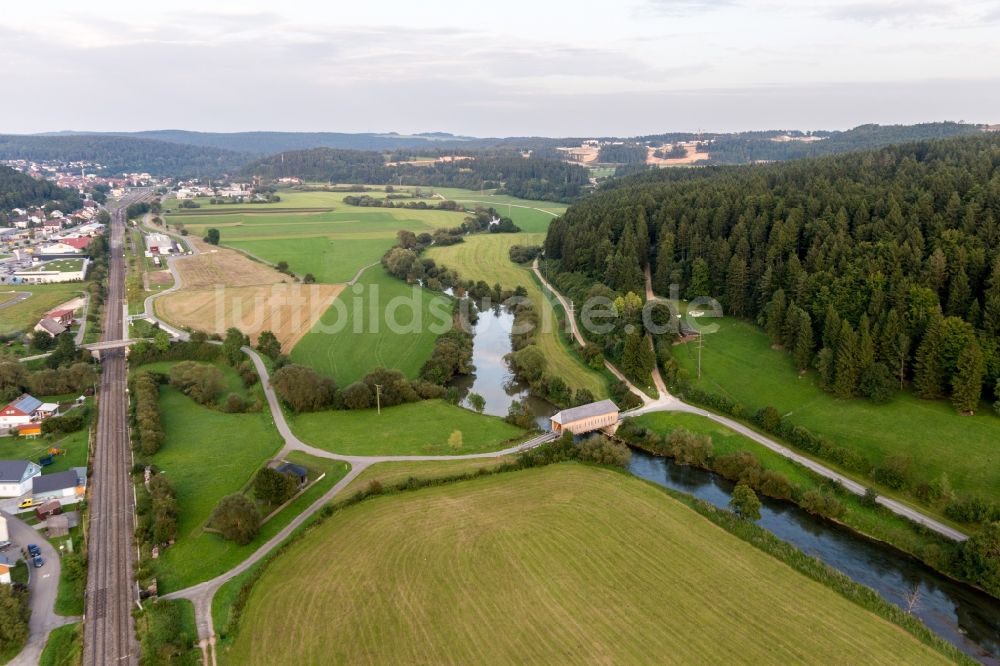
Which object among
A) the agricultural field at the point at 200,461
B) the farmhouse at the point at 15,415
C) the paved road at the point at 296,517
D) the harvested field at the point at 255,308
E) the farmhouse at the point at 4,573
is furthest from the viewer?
the harvested field at the point at 255,308

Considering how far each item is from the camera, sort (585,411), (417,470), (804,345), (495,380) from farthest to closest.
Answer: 1. (495,380)
2. (804,345)
3. (585,411)
4. (417,470)

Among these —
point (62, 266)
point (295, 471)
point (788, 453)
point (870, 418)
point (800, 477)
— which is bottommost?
point (800, 477)

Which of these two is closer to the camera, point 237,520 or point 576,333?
point 237,520

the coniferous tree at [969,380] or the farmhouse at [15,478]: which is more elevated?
the coniferous tree at [969,380]

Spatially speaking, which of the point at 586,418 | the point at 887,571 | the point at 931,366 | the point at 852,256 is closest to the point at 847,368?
the point at 931,366

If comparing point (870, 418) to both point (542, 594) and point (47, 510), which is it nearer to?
point (542, 594)

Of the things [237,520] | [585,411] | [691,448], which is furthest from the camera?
[585,411]

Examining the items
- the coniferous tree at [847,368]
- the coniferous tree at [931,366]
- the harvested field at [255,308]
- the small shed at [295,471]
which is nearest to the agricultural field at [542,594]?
the small shed at [295,471]

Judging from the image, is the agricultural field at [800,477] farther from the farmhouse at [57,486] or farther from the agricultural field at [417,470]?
the farmhouse at [57,486]
